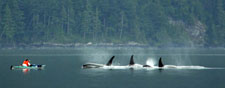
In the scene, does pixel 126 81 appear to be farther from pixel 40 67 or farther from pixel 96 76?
pixel 40 67

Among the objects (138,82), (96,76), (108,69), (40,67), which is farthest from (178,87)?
(40,67)

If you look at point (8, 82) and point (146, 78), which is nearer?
point (8, 82)

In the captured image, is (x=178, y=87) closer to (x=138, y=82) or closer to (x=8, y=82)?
(x=138, y=82)

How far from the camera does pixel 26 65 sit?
8569cm

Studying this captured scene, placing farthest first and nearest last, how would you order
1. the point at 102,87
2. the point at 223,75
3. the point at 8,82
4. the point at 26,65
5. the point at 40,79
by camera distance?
the point at 26,65 < the point at 223,75 < the point at 40,79 < the point at 8,82 < the point at 102,87

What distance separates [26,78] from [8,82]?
632 centimetres

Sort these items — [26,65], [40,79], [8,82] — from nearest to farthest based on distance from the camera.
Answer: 1. [8,82]
2. [40,79]
3. [26,65]

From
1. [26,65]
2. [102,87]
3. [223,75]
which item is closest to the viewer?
[102,87]

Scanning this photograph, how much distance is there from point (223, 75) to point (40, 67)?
111ft

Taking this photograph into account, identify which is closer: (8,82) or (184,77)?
(8,82)

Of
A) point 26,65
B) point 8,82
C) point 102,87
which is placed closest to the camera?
point 102,87

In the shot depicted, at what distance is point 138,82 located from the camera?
6278 centimetres

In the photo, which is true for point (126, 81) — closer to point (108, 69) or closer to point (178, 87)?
point (178, 87)

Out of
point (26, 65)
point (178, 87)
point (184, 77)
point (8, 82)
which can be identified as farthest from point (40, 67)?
point (178, 87)
